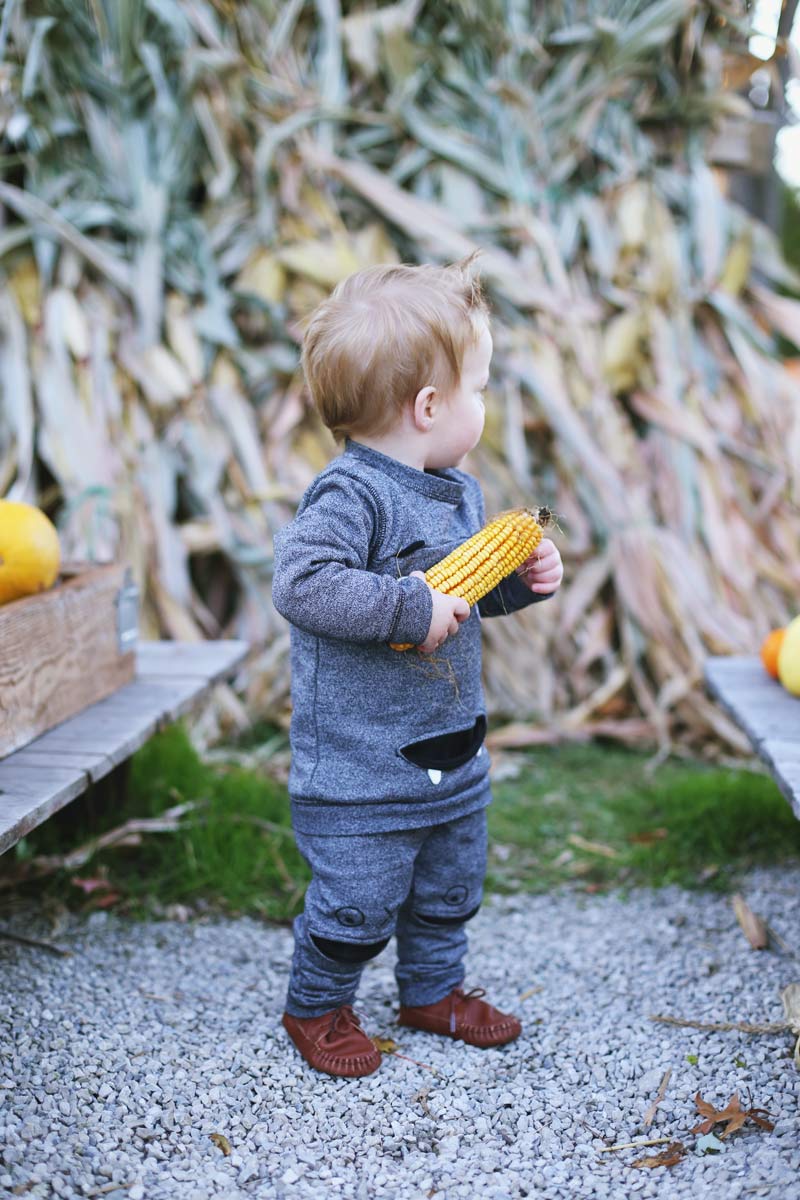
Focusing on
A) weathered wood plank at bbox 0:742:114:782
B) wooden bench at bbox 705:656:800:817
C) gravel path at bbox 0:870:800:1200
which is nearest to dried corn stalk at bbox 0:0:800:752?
wooden bench at bbox 705:656:800:817

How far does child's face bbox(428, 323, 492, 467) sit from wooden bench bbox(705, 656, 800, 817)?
759 millimetres

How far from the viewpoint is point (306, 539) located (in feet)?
5.64

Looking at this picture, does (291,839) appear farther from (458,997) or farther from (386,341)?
(386,341)

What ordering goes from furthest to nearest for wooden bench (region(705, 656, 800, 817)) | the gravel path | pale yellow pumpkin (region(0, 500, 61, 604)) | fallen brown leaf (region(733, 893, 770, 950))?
fallen brown leaf (region(733, 893, 770, 950)) → pale yellow pumpkin (region(0, 500, 61, 604)) → wooden bench (region(705, 656, 800, 817)) → the gravel path

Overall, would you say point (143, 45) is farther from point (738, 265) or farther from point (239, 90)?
point (738, 265)

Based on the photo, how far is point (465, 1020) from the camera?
2033 millimetres

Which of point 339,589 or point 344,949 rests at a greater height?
point 339,589

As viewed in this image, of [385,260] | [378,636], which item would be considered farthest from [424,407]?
[385,260]

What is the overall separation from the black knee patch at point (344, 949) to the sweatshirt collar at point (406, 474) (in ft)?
2.39

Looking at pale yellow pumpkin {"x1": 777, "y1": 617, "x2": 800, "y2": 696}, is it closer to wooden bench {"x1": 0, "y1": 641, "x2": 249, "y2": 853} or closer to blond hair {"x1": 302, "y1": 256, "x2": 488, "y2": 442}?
blond hair {"x1": 302, "y1": 256, "x2": 488, "y2": 442}

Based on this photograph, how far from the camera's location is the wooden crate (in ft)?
6.65

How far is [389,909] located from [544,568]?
24.0 inches

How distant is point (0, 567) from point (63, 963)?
2.49 feet

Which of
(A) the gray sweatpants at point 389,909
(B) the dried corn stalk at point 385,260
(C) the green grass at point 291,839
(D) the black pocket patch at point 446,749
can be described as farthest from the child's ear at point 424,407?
(B) the dried corn stalk at point 385,260
